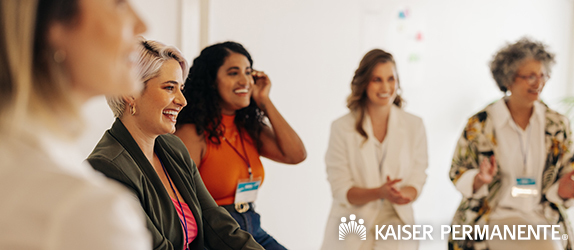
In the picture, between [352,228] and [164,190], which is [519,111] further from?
[164,190]

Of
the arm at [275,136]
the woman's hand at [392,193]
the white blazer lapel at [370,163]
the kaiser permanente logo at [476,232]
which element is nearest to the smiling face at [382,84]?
the white blazer lapel at [370,163]

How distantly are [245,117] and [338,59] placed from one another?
185cm

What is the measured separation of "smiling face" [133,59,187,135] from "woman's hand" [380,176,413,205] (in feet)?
4.77

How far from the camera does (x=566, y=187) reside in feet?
9.74

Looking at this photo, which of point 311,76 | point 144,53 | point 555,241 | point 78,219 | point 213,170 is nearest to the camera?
point 78,219

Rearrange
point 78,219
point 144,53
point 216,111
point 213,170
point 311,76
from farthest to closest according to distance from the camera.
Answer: point 311,76 < point 216,111 < point 213,170 < point 144,53 < point 78,219

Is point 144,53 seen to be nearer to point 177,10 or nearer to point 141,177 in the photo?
point 141,177

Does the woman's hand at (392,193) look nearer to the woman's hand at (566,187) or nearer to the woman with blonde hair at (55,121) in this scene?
the woman's hand at (566,187)

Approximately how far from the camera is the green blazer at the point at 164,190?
1.50 metres

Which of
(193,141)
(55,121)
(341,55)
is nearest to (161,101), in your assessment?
(193,141)

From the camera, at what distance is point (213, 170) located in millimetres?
2385

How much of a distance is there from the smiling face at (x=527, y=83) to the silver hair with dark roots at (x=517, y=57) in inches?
1.2

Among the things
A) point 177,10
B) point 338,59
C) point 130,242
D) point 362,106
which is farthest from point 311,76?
point 130,242

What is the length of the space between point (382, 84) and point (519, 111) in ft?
3.40
